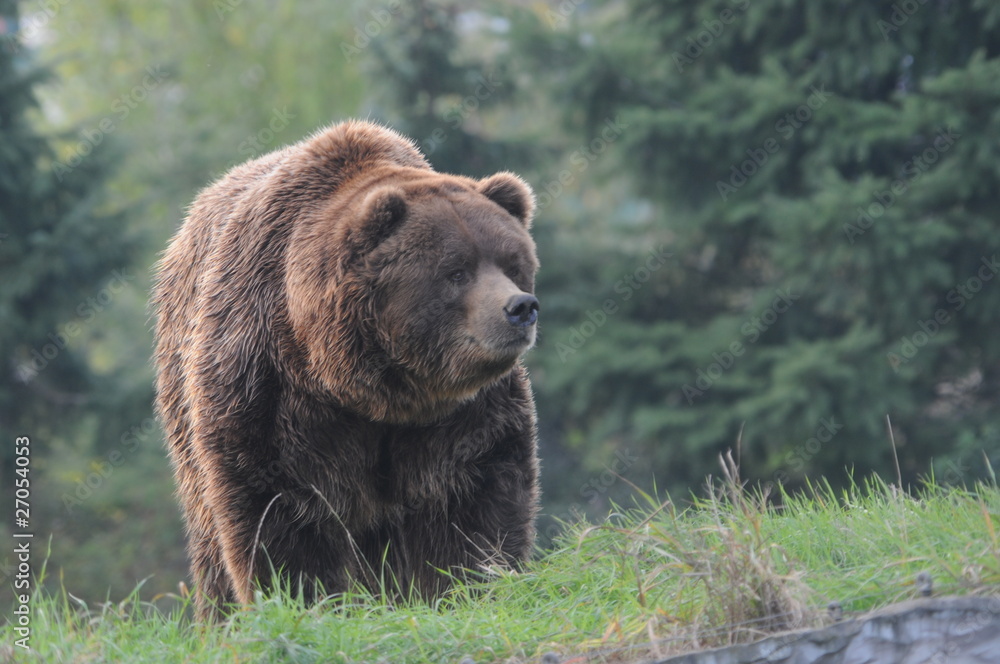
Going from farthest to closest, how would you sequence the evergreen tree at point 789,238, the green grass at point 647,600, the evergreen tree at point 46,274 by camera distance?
the evergreen tree at point 46,274 → the evergreen tree at point 789,238 → the green grass at point 647,600

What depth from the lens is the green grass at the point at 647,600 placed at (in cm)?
309

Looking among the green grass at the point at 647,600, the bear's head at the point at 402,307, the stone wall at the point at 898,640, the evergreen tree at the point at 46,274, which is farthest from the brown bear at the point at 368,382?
the evergreen tree at the point at 46,274

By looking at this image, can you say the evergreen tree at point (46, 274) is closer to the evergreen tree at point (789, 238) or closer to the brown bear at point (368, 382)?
the evergreen tree at point (789, 238)

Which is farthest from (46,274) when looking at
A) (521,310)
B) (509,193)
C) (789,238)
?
(521,310)

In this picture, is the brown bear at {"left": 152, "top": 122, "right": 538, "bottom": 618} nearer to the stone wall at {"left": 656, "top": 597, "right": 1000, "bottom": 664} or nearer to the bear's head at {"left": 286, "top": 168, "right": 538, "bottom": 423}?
the bear's head at {"left": 286, "top": 168, "right": 538, "bottom": 423}

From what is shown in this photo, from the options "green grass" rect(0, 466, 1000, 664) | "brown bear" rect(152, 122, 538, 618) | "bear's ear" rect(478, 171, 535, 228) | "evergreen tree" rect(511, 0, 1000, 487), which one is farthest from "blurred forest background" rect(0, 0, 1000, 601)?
"brown bear" rect(152, 122, 538, 618)

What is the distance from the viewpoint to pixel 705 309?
11.5 meters

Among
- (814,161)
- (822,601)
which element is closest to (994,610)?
(822,601)

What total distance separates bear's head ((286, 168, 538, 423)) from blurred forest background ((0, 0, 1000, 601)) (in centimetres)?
460

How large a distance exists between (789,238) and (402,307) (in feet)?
20.5

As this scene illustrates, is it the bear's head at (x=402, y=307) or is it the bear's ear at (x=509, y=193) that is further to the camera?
the bear's ear at (x=509, y=193)

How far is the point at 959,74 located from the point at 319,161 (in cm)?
578

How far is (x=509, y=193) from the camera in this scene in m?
4.45

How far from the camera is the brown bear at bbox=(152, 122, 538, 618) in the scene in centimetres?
405
